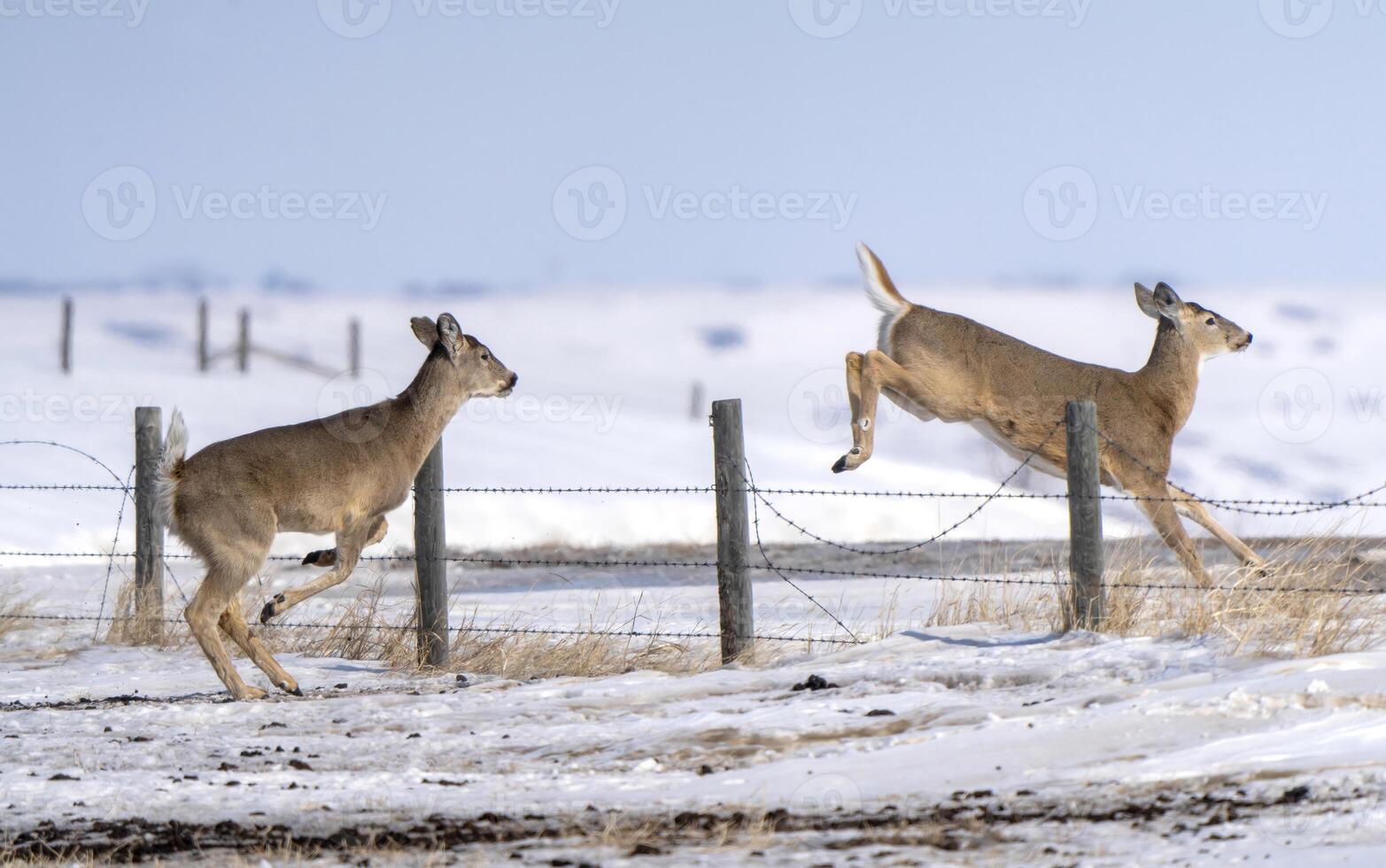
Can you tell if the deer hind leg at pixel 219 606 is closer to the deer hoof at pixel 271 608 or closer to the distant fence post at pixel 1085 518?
the deer hoof at pixel 271 608

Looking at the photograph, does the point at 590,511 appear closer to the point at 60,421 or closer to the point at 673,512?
the point at 673,512

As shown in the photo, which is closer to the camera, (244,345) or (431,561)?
(431,561)

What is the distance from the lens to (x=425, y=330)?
9656 mm

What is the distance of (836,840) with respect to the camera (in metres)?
4.63

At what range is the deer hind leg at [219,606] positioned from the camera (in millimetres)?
8070

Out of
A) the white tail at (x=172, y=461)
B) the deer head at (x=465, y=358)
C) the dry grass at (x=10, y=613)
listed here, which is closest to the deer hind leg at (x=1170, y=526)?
the deer head at (x=465, y=358)

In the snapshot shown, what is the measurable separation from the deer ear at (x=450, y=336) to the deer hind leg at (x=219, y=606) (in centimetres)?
189

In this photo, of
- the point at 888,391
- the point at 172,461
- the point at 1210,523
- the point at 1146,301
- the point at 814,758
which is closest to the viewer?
the point at 814,758

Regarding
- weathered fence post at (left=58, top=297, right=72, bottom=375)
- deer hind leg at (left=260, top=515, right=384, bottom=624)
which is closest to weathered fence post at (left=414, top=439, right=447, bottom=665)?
deer hind leg at (left=260, top=515, right=384, bottom=624)

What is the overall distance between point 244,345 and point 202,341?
3.03ft

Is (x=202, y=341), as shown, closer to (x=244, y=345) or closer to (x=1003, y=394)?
(x=244, y=345)

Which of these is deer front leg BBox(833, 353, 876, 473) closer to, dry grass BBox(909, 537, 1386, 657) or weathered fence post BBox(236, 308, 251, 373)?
dry grass BBox(909, 537, 1386, 657)

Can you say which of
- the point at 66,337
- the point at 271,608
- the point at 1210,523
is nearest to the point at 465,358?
the point at 271,608

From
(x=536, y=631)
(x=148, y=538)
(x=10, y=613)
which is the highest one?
(x=148, y=538)
